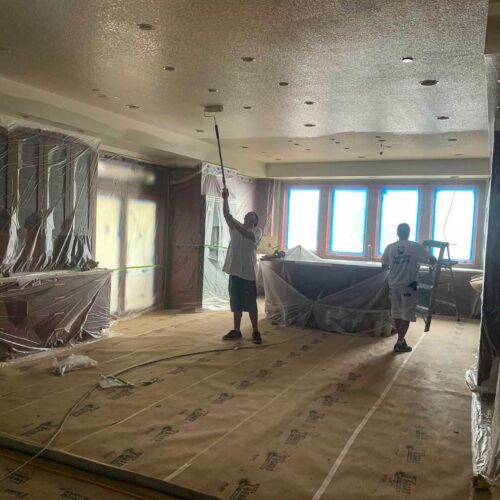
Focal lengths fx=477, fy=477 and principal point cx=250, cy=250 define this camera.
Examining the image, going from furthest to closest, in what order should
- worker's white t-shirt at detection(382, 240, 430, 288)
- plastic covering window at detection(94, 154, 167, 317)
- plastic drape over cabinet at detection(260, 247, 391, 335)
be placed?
plastic covering window at detection(94, 154, 167, 317)
plastic drape over cabinet at detection(260, 247, 391, 335)
worker's white t-shirt at detection(382, 240, 430, 288)

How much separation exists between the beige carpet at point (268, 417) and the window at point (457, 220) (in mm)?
3318

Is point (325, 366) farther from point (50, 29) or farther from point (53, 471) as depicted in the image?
point (50, 29)

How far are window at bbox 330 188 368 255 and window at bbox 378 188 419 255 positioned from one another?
0.32 metres

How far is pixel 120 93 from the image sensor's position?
4336 millimetres

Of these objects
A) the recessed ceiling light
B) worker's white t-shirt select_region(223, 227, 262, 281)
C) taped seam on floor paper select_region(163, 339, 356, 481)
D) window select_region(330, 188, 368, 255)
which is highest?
the recessed ceiling light

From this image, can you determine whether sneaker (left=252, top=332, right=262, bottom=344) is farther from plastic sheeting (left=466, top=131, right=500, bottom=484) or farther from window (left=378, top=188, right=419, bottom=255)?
window (left=378, top=188, right=419, bottom=255)

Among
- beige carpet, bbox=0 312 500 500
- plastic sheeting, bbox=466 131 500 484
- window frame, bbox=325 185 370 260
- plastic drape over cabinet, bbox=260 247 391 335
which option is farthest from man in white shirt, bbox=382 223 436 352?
window frame, bbox=325 185 370 260

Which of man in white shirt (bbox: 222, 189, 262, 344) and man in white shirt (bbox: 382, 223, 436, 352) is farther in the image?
man in white shirt (bbox: 222, 189, 262, 344)

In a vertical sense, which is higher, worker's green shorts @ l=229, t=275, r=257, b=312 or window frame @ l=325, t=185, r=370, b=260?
window frame @ l=325, t=185, r=370, b=260

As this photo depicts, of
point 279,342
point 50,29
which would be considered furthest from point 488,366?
point 50,29

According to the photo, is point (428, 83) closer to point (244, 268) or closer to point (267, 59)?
point (267, 59)

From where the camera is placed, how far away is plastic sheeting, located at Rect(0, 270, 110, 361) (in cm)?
388

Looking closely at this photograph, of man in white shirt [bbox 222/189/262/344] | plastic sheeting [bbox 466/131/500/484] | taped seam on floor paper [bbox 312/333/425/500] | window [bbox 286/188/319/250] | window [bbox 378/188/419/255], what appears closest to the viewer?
taped seam on floor paper [bbox 312/333/425/500]

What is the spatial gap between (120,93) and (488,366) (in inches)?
150
